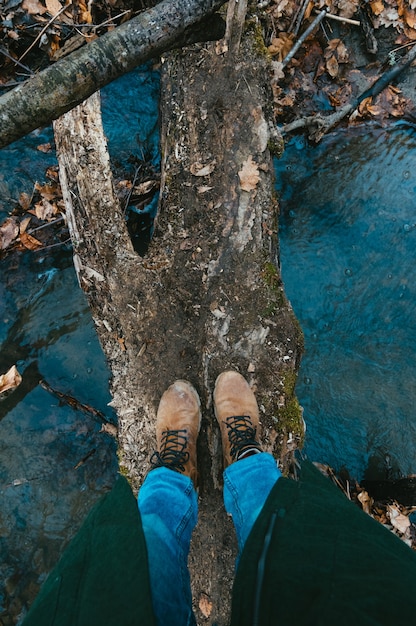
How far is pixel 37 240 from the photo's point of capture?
3838 mm

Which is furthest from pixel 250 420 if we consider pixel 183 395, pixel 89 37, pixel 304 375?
pixel 89 37

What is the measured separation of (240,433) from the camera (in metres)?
2.74

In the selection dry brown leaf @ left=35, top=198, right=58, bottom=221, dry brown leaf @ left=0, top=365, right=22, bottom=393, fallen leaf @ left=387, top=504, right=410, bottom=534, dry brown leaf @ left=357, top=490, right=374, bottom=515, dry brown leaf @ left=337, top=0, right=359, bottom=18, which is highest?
dry brown leaf @ left=337, top=0, right=359, bottom=18

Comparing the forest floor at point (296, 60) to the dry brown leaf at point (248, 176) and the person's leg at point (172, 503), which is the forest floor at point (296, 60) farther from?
the person's leg at point (172, 503)

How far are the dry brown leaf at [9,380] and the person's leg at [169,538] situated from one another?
6.33 ft

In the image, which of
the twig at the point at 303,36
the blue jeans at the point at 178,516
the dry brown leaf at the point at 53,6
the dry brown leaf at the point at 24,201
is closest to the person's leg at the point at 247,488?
the blue jeans at the point at 178,516

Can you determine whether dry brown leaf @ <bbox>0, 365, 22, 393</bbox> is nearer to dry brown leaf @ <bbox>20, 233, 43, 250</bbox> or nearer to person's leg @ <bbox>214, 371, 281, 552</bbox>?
dry brown leaf @ <bbox>20, 233, 43, 250</bbox>

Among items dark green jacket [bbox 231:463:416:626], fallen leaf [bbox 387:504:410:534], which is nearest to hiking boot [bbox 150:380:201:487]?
dark green jacket [bbox 231:463:416:626]

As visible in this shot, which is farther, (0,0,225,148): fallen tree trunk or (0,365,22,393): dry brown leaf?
(0,365,22,393): dry brown leaf

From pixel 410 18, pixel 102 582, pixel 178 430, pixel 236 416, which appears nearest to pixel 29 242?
pixel 178 430

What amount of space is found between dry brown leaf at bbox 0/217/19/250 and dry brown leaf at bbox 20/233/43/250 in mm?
77

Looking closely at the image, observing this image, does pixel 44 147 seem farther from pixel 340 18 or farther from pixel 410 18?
pixel 410 18

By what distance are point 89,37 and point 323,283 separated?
3.27 meters

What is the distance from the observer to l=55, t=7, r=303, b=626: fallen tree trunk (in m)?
2.97
